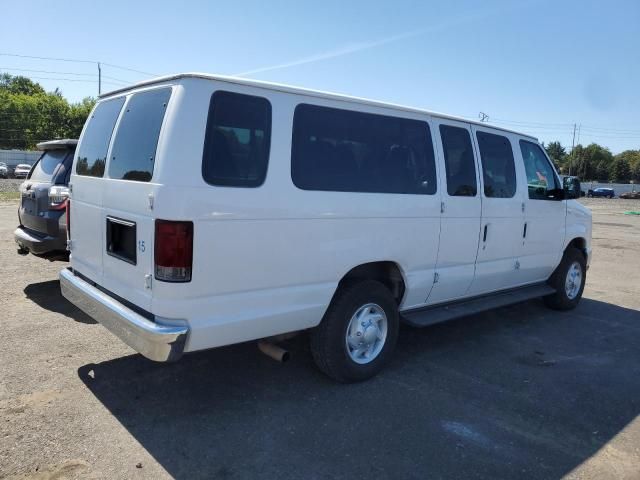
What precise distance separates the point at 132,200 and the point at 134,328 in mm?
862

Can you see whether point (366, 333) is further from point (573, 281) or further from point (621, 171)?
point (621, 171)

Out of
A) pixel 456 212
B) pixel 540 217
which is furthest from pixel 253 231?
pixel 540 217

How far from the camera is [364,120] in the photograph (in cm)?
425

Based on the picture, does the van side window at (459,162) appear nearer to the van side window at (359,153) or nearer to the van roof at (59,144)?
the van side window at (359,153)

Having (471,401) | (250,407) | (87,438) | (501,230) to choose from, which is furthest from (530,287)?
(87,438)

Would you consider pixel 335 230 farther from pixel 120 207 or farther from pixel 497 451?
pixel 497 451

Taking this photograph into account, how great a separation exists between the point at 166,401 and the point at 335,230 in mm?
1829

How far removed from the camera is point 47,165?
6.75 metres

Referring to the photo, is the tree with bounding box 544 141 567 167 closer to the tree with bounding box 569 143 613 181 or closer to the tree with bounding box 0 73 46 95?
the tree with bounding box 569 143 613 181

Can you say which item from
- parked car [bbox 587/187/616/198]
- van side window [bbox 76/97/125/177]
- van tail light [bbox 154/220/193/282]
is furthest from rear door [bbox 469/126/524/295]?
parked car [bbox 587/187/616/198]

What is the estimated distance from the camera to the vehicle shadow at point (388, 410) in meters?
3.19

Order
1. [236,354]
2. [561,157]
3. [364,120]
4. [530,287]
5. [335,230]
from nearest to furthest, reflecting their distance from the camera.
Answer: [335,230] < [364,120] < [236,354] < [530,287] < [561,157]

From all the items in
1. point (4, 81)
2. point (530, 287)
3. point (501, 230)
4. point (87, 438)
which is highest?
point (4, 81)

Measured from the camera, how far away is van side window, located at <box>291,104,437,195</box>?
3.79m
